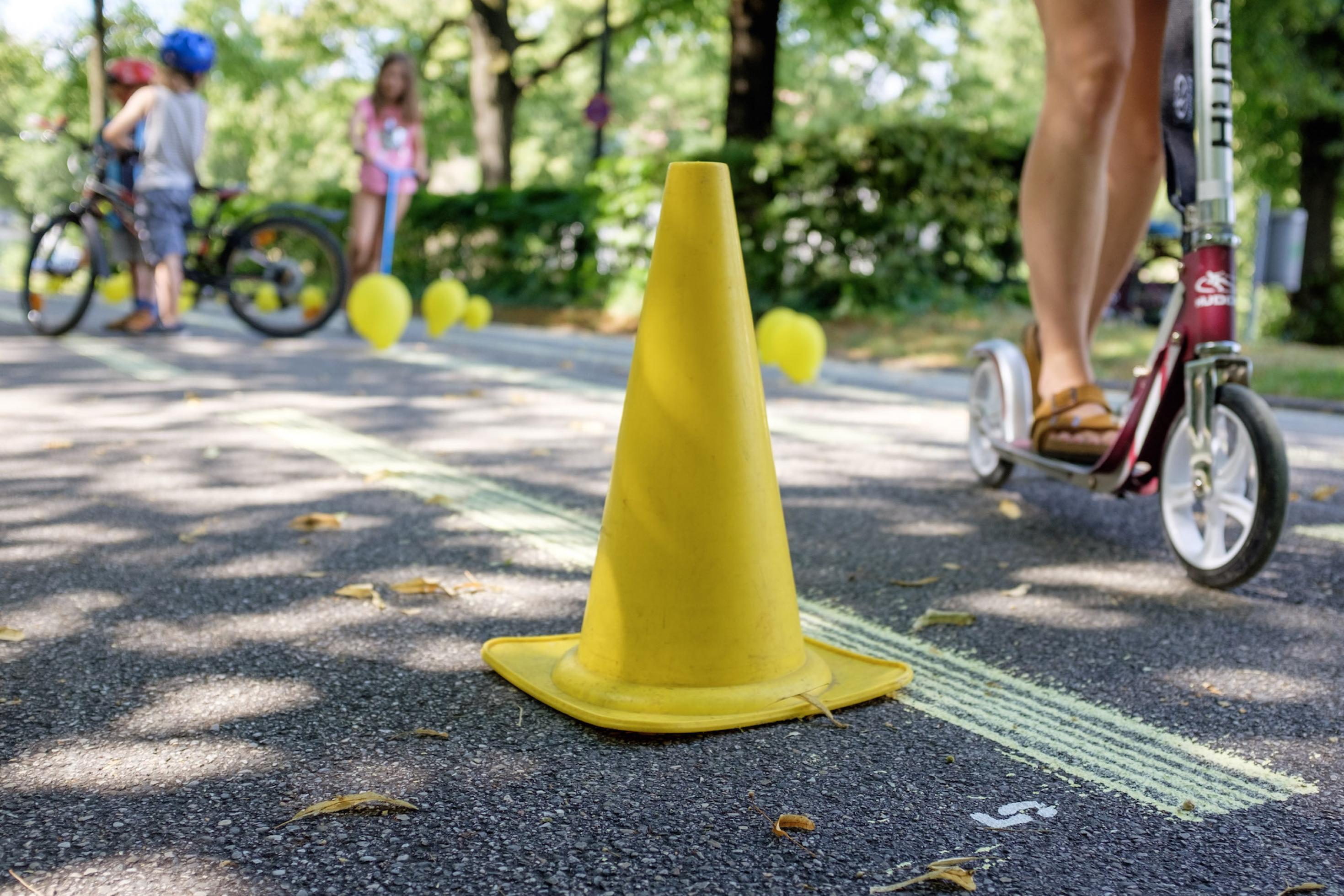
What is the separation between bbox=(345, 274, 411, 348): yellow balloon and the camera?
812 cm

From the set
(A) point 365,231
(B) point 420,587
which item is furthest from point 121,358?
(B) point 420,587

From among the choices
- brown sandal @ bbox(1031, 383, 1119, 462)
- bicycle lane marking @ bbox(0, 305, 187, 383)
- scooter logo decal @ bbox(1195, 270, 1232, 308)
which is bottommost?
bicycle lane marking @ bbox(0, 305, 187, 383)

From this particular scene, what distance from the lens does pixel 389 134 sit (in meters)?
10.2

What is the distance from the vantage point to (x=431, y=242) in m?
15.5

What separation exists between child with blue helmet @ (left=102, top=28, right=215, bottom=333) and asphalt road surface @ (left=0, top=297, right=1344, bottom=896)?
176 inches

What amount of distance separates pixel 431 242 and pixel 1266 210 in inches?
389

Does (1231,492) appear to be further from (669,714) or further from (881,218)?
(881,218)

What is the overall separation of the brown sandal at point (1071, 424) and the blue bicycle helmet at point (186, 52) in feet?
22.4

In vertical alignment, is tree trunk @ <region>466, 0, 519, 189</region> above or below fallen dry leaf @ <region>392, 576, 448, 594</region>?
above

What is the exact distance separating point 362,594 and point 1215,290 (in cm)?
199

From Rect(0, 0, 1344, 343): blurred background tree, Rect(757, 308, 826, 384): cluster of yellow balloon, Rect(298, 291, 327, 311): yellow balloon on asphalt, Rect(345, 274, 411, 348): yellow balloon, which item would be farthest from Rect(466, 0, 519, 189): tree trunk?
Rect(757, 308, 826, 384): cluster of yellow balloon

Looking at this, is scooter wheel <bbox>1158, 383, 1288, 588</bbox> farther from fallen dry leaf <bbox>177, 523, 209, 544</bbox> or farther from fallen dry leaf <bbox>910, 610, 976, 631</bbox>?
fallen dry leaf <bbox>177, 523, 209, 544</bbox>

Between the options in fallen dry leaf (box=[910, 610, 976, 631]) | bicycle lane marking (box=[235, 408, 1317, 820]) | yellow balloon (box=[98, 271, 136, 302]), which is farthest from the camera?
yellow balloon (box=[98, 271, 136, 302])

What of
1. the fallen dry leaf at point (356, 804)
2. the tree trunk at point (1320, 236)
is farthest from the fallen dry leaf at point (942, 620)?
the tree trunk at point (1320, 236)
